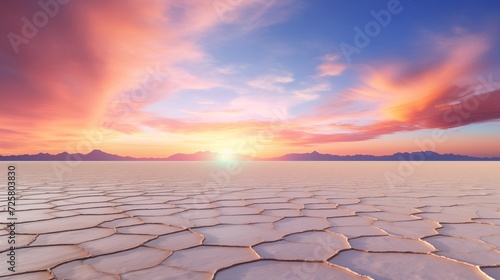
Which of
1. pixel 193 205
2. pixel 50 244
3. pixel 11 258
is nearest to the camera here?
pixel 11 258

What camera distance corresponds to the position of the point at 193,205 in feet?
9.00

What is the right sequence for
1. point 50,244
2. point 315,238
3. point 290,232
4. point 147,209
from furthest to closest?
point 147,209 < point 290,232 < point 315,238 < point 50,244

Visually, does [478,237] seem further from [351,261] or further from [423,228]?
[351,261]

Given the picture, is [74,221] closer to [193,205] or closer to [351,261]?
[193,205]

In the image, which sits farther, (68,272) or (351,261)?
(351,261)

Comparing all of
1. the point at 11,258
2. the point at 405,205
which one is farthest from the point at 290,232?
the point at 405,205

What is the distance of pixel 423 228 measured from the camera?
1.89 m

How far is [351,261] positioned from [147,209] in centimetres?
167

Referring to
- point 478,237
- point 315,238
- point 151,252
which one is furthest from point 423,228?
point 151,252

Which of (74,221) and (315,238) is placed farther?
(74,221)

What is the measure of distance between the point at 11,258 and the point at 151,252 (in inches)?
19.5

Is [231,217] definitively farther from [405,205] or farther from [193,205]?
[405,205]

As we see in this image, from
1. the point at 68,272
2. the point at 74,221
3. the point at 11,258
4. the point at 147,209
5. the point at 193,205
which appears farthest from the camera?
the point at 193,205

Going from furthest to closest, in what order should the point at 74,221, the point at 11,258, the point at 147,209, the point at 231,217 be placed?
the point at 147,209, the point at 231,217, the point at 74,221, the point at 11,258
